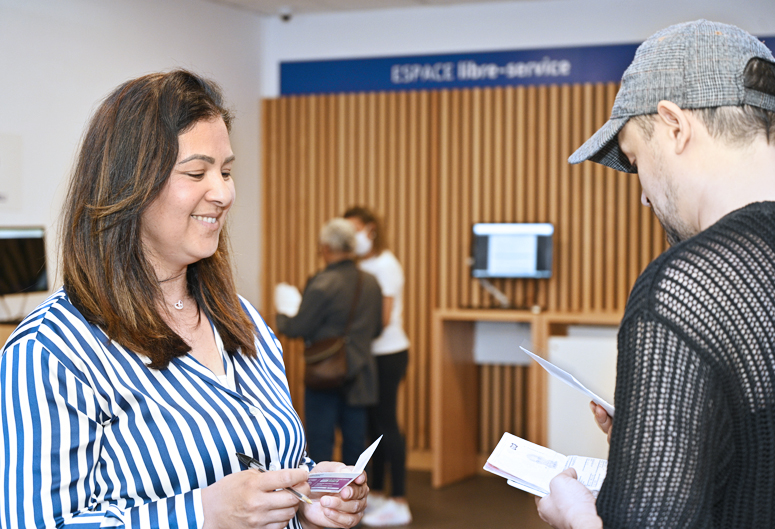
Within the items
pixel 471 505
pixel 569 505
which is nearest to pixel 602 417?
pixel 569 505

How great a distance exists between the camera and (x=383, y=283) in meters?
5.08

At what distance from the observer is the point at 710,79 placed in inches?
46.6

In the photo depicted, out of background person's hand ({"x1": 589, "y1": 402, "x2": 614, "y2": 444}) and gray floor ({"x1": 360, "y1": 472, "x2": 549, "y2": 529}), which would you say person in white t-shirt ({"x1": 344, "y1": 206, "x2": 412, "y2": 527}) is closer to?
gray floor ({"x1": 360, "y1": 472, "x2": 549, "y2": 529})

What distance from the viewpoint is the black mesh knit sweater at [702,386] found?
1077 millimetres

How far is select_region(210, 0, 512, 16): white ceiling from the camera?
6.32 metres

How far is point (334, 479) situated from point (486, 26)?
5.51m

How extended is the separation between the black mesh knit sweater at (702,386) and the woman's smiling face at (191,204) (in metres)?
0.95

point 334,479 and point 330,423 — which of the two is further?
point 330,423

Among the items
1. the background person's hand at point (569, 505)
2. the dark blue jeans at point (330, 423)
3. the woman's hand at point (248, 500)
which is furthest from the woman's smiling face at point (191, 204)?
the dark blue jeans at point (330, 423)

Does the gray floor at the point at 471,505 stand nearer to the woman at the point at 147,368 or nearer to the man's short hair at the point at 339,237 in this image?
the man's short hair at the point at 339,237

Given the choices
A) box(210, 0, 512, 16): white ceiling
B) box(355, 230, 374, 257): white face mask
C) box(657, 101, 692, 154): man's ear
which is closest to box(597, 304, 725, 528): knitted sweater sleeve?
box(657, 101, 692, 154): man's ear

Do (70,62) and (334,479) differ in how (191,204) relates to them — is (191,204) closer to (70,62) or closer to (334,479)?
(334,479)

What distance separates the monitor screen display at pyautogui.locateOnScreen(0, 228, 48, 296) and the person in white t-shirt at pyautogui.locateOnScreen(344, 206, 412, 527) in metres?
1.83

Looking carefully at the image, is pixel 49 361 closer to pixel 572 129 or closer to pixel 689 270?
pixel 689 270
